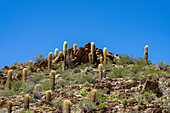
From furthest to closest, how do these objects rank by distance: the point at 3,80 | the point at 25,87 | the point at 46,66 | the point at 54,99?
1. the point at 46,66
2. the point at 3,80
3. the point at 25,87
4. the point at 54,99

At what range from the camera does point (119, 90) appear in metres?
21.6

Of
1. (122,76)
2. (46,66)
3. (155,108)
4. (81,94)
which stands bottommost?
(155,108)

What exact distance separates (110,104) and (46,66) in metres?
14.0

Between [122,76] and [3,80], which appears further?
[3,80]

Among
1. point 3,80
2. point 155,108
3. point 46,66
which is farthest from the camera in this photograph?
point 46,66

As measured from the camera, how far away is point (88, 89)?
72.8 feet

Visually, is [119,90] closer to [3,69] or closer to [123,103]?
[123,103]

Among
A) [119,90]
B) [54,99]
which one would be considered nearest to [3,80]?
[54,99]

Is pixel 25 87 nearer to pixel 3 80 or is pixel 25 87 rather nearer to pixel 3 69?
pixel 3 80

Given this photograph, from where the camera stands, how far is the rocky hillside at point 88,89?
Result: 18.9 metres

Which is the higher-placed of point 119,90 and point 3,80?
point 3,80

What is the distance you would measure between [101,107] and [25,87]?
791 cm

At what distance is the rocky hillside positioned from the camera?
18938 millimetres

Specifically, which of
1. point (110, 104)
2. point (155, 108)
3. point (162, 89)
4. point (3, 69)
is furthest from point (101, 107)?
point (3, 69)
